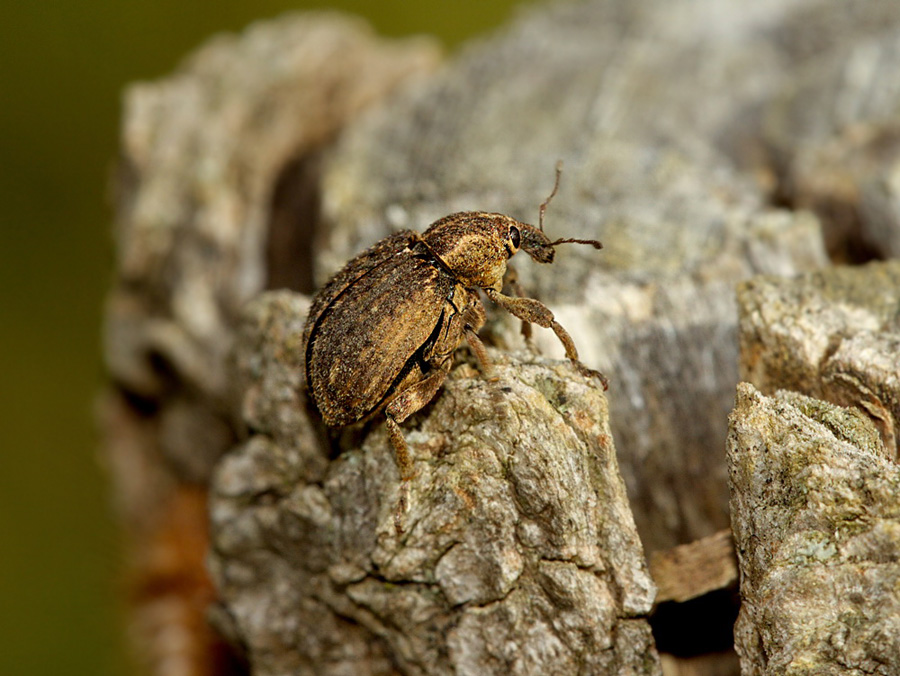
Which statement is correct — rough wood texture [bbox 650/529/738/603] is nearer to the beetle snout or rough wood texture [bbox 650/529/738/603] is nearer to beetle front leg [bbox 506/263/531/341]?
beetle front leg [bbox 506/263/531/341]

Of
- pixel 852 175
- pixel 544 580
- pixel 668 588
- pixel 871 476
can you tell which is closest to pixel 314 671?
pixel 544 580

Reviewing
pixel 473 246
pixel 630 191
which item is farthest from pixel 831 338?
pixel 630 191

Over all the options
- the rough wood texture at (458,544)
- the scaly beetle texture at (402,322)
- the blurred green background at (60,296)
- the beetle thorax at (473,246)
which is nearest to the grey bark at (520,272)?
the rough wood texture at (458,544)

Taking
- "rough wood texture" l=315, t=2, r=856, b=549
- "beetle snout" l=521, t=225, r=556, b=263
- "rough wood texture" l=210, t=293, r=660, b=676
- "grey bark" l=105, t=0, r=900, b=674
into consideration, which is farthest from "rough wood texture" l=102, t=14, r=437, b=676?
"beetle snout" l=521, t=225, r=556, b=263

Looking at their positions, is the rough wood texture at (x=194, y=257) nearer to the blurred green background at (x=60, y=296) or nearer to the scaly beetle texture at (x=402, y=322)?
the blurred green background at (x=60, y=296)

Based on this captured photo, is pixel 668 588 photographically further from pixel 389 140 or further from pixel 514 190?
pixel 389 140

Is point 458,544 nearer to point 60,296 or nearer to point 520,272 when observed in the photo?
point 520,272
